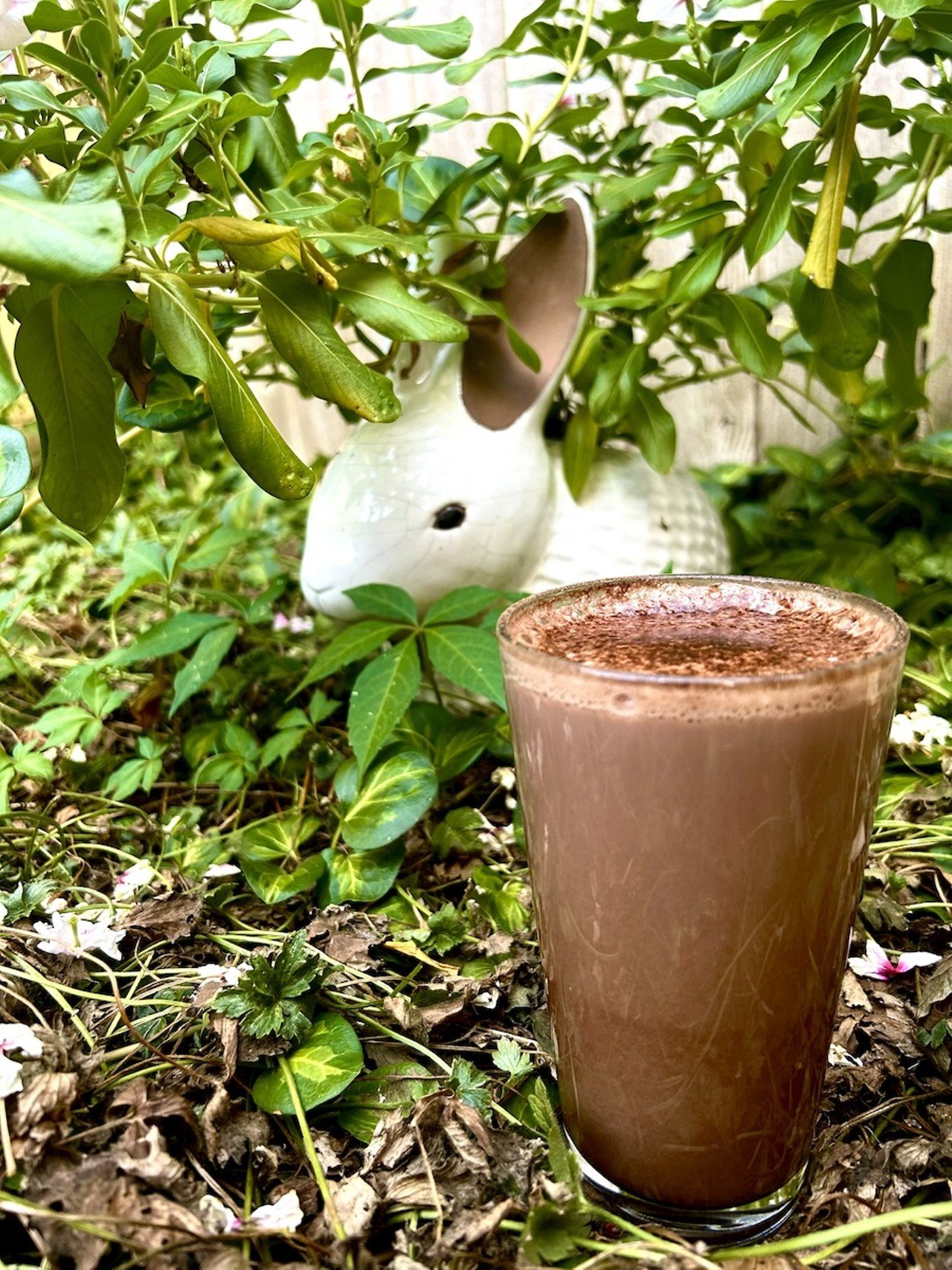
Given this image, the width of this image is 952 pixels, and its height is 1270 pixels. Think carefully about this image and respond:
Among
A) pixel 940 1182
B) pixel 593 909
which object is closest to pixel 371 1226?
pixel 593 909

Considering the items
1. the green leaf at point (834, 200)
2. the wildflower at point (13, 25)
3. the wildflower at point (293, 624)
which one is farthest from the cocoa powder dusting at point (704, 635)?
the wildflower at point (293, 624)

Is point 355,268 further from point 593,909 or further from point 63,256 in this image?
point 593,909

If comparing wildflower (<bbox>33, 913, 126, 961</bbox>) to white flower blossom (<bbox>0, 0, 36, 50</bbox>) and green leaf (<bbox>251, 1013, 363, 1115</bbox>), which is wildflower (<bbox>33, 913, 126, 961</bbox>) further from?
white flower blossom (<bbox>0, 0, 36, 50</bbox>)

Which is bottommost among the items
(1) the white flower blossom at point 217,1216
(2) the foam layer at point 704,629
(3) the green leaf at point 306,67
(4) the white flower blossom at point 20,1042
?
(1) the white flower blossom at point 217,1216

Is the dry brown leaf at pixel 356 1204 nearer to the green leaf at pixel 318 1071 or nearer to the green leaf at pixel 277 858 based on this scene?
the green leaf at pixel 318 1071

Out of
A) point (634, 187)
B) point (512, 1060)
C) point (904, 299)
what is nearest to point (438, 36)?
point (634, 187)

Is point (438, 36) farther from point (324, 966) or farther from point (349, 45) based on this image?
point (324, 966)
